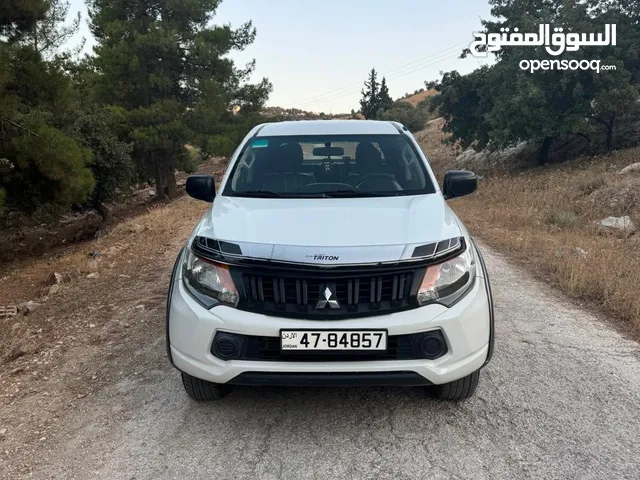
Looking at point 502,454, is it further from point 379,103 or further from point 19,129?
point 379,103

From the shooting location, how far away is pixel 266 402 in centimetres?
309

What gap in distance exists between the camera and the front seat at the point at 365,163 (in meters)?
3.87

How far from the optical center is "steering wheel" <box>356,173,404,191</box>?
3.69 metres

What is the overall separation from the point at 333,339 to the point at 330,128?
8.13ft

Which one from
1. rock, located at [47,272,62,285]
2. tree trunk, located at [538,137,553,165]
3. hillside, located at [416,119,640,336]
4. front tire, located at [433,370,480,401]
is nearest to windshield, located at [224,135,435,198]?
front tire, located at [433,370,480,401]

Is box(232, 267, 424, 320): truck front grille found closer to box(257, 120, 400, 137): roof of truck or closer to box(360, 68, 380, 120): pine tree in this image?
box(257, 120, 400, 137): roof of truck

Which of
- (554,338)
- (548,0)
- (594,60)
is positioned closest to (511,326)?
(554,338)

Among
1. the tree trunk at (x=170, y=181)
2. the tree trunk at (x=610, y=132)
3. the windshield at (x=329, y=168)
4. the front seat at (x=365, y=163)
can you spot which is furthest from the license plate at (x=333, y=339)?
the tree trunk at (x=170, y=181)

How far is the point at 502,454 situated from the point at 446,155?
29.5 metres

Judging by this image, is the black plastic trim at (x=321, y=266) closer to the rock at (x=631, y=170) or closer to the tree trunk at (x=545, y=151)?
the rock at (x=631, y=170)

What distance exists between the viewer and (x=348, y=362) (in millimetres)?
2518

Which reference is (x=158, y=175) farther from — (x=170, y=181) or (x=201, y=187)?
(x=201, y=187)

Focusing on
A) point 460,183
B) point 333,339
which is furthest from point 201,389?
point 460,183

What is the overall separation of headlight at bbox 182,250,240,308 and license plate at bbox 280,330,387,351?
362 millimetres
